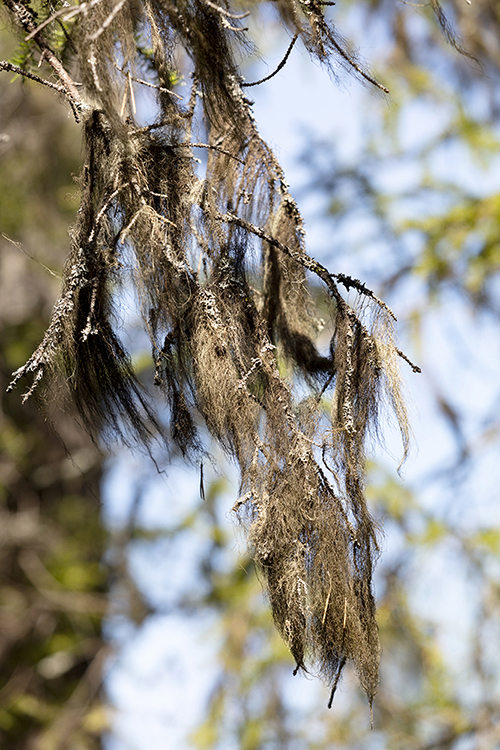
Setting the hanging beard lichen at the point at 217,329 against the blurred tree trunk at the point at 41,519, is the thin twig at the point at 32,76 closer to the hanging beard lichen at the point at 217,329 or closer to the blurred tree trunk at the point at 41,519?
the hanging beard lichen at the point at 217,329

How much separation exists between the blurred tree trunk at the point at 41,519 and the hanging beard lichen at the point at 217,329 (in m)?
3.42

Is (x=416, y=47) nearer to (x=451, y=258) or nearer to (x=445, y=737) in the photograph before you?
(x=451, y=258)

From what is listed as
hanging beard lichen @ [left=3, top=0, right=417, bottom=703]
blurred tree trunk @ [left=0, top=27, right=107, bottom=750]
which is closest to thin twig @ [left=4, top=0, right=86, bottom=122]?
hanging beard lichen @ [left=3, top=0, right=417, bottom=703]

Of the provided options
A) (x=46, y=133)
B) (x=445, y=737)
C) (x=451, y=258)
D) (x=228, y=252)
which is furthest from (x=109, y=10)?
(x=46, y=133)

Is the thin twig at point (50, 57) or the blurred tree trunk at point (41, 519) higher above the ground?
the blurred tree trunk at point (41, 519)

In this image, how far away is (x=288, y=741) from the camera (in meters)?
3.44

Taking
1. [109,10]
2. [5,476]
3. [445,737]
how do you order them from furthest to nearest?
[5,476] < [445,737] < [109,10]

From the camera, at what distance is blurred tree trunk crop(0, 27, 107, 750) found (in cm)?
462

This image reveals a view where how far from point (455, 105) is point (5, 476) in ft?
12.4

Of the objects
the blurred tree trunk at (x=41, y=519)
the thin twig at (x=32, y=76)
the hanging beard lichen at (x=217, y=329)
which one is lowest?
the hanging beard lichen at (x=217, y=329)

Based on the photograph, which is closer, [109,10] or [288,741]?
[109,10]

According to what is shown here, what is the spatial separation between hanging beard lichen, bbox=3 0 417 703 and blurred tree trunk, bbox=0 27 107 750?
11.2 ft

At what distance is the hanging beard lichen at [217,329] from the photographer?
944 mm

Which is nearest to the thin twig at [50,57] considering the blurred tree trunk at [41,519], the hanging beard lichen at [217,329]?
the hanging beard lichen at [217,329]
